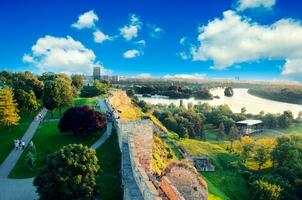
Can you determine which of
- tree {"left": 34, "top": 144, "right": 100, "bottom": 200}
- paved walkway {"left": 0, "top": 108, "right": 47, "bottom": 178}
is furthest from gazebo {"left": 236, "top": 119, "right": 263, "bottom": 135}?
tree {"left": 34, "top": 144, "right": 100, "bottom": 200}

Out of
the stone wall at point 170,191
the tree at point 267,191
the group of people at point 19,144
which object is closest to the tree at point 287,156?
the tree at point 267,191

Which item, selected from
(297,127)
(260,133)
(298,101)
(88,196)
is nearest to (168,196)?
→ (88,196)

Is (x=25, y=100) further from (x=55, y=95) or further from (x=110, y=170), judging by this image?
(x=110, y=170)

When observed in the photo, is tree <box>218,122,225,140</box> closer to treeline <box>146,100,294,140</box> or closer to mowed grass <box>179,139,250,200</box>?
treeline <box>146,100,294,140</box>

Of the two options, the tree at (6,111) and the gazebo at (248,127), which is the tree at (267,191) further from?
the gazebo at (248,127)

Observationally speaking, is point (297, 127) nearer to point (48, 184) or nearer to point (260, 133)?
point (260, 133)

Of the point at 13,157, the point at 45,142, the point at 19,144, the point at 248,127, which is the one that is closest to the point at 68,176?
the point at 13,157
